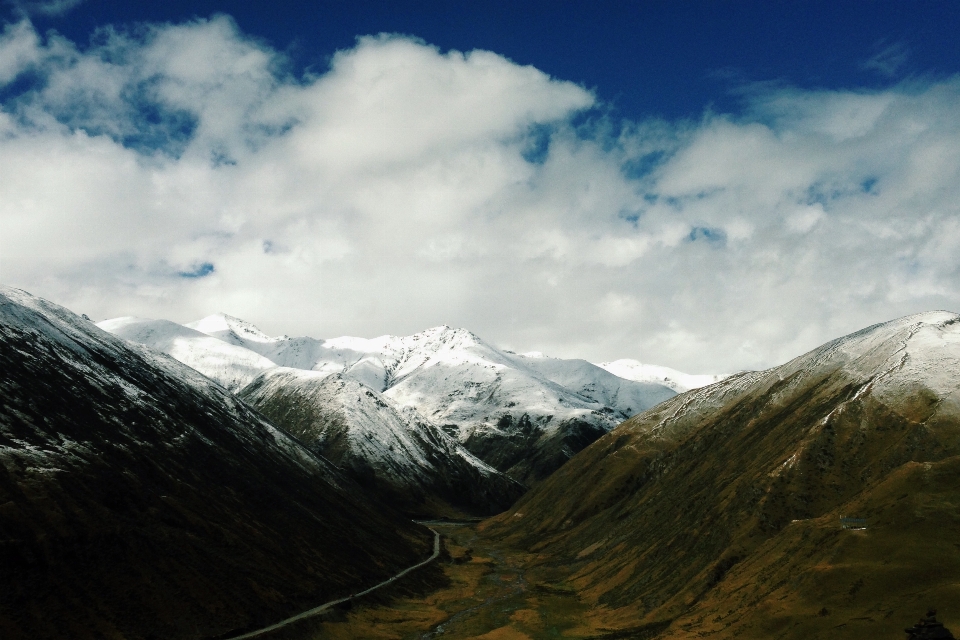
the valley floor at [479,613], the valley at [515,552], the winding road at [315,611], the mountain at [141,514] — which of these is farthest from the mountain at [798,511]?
the mountain at [141,514]

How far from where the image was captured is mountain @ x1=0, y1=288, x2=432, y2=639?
245 ft

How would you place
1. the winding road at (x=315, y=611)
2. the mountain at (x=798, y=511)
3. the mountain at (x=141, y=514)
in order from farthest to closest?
the winding road at (x=315, y=611), the mountain at (x=141, y=514), the mountain at (x=798, y=511)

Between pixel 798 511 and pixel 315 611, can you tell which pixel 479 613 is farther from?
pixel 798 511

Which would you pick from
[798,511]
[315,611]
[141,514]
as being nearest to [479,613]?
[315,611]

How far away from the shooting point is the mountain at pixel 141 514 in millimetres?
74750

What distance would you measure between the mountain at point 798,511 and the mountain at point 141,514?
49.3 m

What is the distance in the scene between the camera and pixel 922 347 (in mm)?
115562

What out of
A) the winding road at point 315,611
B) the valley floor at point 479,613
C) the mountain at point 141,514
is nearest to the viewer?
the mountain at point 141,514

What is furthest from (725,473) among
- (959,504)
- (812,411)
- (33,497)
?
(33,497)

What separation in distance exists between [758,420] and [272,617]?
10938 cm

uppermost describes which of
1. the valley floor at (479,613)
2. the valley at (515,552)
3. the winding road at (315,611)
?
the valley at (515,552)

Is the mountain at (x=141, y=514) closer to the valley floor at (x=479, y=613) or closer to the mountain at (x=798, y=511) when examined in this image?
the valley floor at (x=479, y=613)

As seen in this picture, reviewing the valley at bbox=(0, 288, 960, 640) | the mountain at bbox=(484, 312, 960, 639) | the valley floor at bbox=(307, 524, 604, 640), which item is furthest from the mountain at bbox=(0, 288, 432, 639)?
the mountain at bbox=(484, 312, 960, 639)

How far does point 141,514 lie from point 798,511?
325ft
